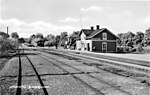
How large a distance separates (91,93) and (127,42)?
238 feet

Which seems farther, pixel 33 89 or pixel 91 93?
pixel 33 89

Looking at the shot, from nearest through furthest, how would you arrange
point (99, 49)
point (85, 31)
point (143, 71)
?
point (143, 71) → point (99, 49) → point (85, 31)

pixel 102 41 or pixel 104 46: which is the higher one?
pixel 102 41

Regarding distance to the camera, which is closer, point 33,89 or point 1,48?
point 33,89

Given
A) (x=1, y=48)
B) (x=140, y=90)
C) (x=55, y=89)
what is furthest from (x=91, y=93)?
(x=1, y=48)

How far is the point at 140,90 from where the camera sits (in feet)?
22.9

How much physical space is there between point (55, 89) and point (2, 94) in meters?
2.05

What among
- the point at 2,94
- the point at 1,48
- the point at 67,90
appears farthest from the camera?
the point at 1,48

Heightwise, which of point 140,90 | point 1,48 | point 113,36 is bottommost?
point 140,90

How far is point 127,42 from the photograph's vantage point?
75.2m

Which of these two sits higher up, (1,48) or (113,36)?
(113,36)

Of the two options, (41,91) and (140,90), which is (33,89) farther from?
(140,90)

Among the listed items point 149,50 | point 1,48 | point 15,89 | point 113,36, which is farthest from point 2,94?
point 113,36

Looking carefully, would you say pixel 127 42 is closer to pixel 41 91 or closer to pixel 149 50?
pixel 149 50
